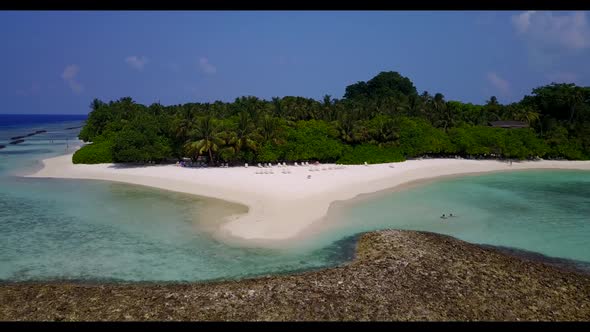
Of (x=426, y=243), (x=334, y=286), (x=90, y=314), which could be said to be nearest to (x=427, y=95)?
(x=426, y=243)

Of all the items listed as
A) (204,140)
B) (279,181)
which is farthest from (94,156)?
(279,181)

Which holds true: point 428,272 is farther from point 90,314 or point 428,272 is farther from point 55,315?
point 55,315

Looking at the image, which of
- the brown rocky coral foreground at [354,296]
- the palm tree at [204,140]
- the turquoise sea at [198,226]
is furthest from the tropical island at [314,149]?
the brown rocky coral foreground at [354,296]

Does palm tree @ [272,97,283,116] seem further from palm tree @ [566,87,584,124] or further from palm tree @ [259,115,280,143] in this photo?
palm tree @ [566,87,584,124]

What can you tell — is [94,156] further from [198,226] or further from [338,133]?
[198,226]

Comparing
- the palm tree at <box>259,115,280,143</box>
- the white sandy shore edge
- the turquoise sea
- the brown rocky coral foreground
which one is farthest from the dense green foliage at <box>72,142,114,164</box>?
the brown rocky coral foreground

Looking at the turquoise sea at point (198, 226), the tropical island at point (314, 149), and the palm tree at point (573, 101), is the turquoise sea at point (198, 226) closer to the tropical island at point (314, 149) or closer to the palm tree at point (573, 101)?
the tropical island at point (314, 149)
